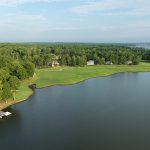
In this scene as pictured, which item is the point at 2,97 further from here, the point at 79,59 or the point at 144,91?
the point at 79,59

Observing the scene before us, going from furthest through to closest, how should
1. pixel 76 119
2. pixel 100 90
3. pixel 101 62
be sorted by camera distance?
pixel 101 62, pixel 100 90, pixel 76 119

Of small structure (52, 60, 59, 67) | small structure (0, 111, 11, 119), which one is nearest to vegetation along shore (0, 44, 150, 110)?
small structure (52, 60, 59, 67)

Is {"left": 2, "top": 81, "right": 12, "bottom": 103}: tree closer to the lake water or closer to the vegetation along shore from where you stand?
the vegetation along shore

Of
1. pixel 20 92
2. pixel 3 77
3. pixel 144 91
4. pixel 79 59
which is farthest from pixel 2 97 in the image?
pixel 79 59

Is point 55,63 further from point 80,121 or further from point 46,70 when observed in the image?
point 80,121

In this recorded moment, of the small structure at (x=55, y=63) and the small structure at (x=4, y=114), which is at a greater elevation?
the small structure at (x=55, y=63)

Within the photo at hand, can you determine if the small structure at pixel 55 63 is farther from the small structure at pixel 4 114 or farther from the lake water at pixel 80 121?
the small structure at pixel 4 114

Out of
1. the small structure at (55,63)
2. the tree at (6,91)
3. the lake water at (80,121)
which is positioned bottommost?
the lake water at (80,121)

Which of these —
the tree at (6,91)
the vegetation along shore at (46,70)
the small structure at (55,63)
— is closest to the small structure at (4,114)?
the vegetation along shore at (46,70)
